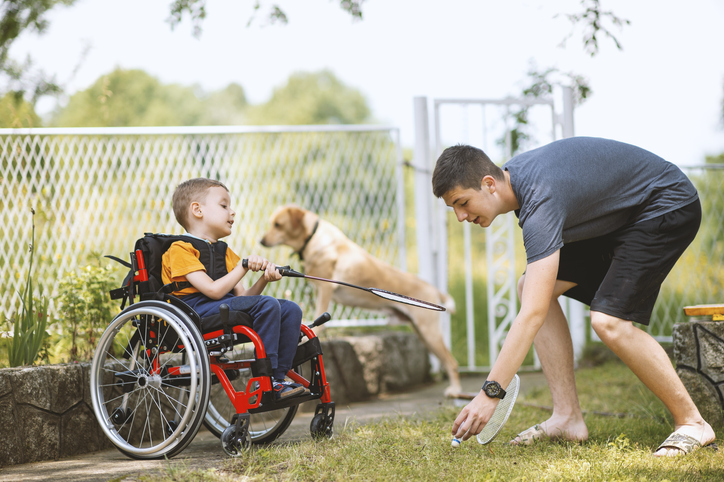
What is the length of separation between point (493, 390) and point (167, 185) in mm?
3805

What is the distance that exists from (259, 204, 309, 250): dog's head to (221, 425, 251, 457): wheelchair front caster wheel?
272cm

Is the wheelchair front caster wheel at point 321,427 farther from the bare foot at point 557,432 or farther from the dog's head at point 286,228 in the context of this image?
the dog's head at point 286,228

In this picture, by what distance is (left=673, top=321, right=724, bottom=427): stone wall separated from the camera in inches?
109

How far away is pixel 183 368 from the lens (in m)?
2.41

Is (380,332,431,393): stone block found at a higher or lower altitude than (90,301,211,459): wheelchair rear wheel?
lower

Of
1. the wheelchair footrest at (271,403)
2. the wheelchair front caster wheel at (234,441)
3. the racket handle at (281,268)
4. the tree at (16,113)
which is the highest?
the tree at (16,113)

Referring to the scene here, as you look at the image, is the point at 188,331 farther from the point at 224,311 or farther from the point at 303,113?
the point at 303,113

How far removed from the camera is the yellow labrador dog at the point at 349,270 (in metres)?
4.78

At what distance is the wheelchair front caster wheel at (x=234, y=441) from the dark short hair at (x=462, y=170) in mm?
1157

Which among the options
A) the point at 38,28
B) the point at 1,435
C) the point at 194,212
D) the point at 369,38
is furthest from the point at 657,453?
the point at 369,38

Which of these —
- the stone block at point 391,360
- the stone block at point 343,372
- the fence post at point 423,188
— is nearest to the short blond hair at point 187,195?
the stone block at point 343,372

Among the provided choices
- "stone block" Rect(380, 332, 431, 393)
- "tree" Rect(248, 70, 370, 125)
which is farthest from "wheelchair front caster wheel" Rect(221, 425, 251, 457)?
"tree" Rect(248, 70, 370, 125)

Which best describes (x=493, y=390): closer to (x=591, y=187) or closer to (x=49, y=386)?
(x=591, y=187)

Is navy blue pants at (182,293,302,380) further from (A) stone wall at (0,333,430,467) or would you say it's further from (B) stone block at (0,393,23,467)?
(B) stone block at (0,393,23,467)
